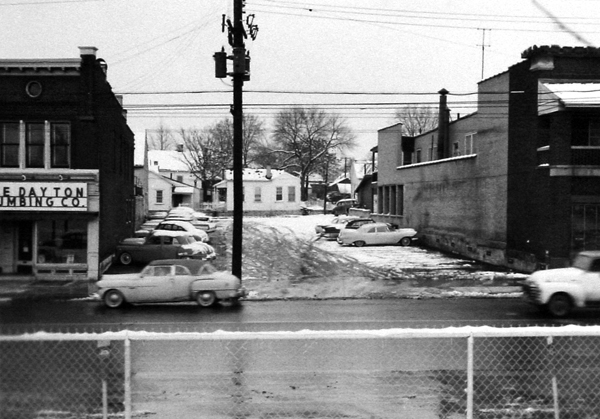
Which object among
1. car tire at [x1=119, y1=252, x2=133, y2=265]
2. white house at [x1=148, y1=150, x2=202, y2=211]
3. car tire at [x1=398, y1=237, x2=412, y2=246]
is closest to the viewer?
car tire at [x1=119, y1=252, x2=133, y2=265]

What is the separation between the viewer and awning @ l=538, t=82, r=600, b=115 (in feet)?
78.1

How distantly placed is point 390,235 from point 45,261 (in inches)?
817

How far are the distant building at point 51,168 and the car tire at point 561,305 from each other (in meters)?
15.8

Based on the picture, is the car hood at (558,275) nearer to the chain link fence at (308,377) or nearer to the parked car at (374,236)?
the chain link fence at (308,377)

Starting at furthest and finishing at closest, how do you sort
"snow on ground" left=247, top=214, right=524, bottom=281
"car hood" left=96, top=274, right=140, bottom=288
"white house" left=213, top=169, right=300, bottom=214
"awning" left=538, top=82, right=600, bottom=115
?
"white house" left=213, top=169, right=300, bottom=214, "snow on ground" left=247, top=214, right=524, bottom=281, "awning" left=538, top=82, right=600, bottom=115, "car hood" left=96, top=274, right=140, bottom=288

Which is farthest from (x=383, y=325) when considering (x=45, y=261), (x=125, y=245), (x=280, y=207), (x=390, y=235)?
(x=280, y=207)

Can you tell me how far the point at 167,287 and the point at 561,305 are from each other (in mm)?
10769

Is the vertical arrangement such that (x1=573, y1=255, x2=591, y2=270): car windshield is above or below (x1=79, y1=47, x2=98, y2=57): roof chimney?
below

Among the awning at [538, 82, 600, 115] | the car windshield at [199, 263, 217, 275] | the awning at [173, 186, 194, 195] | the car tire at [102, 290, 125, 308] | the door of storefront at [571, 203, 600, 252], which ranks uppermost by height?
the awning at [538, 82, 600, 115]

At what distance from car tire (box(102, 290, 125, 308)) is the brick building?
564 inches

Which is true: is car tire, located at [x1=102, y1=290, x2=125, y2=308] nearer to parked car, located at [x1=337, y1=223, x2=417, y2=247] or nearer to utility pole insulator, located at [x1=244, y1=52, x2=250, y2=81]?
utility pole insulator, located at [x1=244, y1=52, x2=250, y2=81]

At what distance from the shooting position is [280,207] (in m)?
71.8

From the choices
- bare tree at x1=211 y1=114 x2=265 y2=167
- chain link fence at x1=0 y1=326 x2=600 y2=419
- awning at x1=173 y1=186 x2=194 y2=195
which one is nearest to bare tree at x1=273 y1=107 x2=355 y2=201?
bare tree at x1=211 y1=114 x2=265 y2=167

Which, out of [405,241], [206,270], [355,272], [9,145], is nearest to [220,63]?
[206,270]
